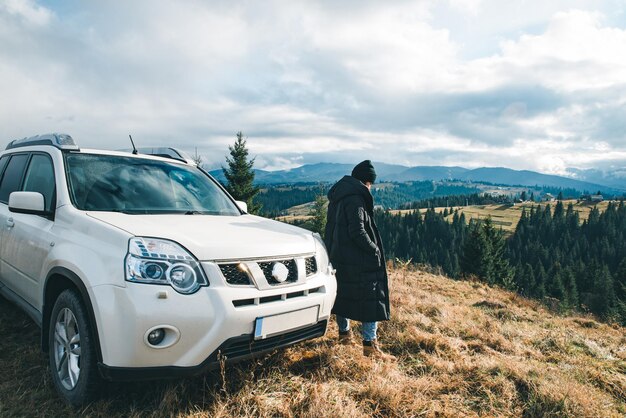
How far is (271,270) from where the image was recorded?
3.13m

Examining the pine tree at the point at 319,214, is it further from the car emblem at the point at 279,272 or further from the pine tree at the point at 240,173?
the car emblem at the point at 279,272

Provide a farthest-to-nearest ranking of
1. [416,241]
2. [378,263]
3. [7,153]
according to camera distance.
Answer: [416,241], [7,153], [378,263]

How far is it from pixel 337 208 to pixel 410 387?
2150mm

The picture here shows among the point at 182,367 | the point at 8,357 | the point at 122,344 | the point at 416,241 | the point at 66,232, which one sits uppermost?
the point at 66,232

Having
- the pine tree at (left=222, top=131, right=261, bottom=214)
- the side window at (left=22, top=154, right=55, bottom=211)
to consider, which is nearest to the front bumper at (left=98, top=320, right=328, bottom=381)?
the side window at (left=22, top=154, right=55, bottom=211)

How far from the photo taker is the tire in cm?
282

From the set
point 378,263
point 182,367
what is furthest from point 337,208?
point 182,367

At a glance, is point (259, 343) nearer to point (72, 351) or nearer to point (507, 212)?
point (72, 351)

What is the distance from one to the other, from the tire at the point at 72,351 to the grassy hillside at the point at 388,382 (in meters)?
0.15

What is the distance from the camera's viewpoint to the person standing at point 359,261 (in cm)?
442

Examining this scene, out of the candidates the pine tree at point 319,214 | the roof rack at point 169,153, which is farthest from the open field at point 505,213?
the roof rack at point 169,153

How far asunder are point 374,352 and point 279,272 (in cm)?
207

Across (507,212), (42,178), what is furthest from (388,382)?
(507,212)

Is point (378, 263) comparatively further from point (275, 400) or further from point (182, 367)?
point (182, 367)
